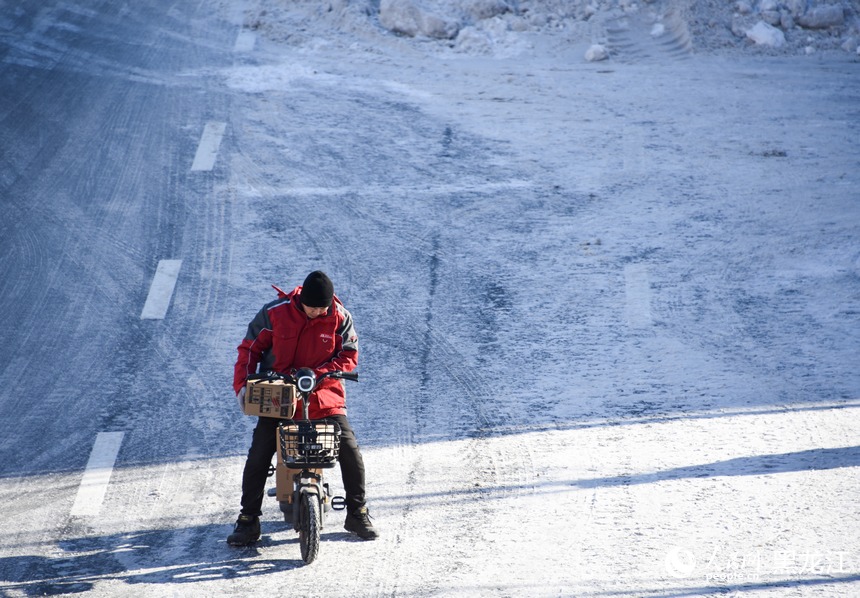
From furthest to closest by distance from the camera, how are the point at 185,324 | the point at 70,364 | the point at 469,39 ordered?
the point at 469,39
the point at 185,324
the point at 70,364

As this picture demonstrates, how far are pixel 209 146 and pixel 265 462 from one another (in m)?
7.72

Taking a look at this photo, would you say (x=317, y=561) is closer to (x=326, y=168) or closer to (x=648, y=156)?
(x=326, y=168)

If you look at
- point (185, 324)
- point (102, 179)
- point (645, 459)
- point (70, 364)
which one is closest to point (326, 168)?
point (102, 179)

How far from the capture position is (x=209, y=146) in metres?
13.2

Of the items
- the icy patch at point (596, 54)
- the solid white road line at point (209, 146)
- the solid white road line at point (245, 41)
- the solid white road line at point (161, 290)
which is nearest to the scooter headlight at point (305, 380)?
the solid white road line at point (161, 290)

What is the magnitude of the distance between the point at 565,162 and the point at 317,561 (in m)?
7.69

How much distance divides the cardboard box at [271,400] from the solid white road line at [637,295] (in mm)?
4505

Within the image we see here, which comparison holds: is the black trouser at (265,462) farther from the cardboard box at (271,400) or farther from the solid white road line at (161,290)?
the solid white road line at (161,290)

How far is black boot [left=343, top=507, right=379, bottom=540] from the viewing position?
258 inches

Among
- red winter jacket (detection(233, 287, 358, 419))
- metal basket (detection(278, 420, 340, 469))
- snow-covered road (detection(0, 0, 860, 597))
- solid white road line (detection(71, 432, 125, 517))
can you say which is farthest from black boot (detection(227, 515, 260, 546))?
solid white road line (detection(71, 432, 125, 517))

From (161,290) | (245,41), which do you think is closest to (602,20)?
(245,41)

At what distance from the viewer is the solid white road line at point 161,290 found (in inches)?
388

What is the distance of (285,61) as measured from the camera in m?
15.8

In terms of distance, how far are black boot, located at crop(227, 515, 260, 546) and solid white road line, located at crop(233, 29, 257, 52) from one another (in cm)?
1126
